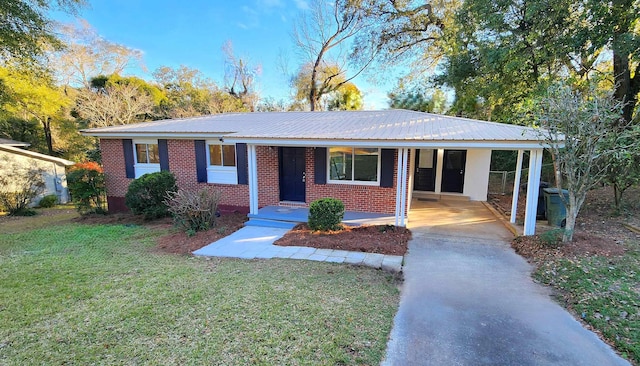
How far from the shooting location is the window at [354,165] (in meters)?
9.02

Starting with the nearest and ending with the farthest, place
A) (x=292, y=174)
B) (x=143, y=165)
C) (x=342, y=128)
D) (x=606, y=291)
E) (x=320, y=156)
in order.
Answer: (x=606, y=291) → (x=342, y=128) → (x=320, y=156) → (x=292, y=174) → (x=143, y=165)

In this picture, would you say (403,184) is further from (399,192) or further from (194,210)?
(194,210)

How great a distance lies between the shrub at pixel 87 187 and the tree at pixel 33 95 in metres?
3.24

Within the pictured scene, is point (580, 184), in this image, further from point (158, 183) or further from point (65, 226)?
point (65, 226)

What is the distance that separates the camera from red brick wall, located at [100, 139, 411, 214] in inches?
358

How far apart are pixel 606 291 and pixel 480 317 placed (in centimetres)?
208

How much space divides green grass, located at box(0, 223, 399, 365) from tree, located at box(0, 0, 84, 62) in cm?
603

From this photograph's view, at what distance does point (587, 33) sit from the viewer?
8.45 metres

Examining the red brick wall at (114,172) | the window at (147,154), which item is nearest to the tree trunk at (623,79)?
the window at (147,154)

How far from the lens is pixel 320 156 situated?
9.34 m

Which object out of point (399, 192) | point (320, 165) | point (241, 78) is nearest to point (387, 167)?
point (399, 192)

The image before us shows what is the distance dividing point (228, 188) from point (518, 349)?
8.95m

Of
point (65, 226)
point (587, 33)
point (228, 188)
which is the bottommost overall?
point (65, 226)

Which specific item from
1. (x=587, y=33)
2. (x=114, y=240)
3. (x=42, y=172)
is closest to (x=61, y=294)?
(x=114, y=240)
